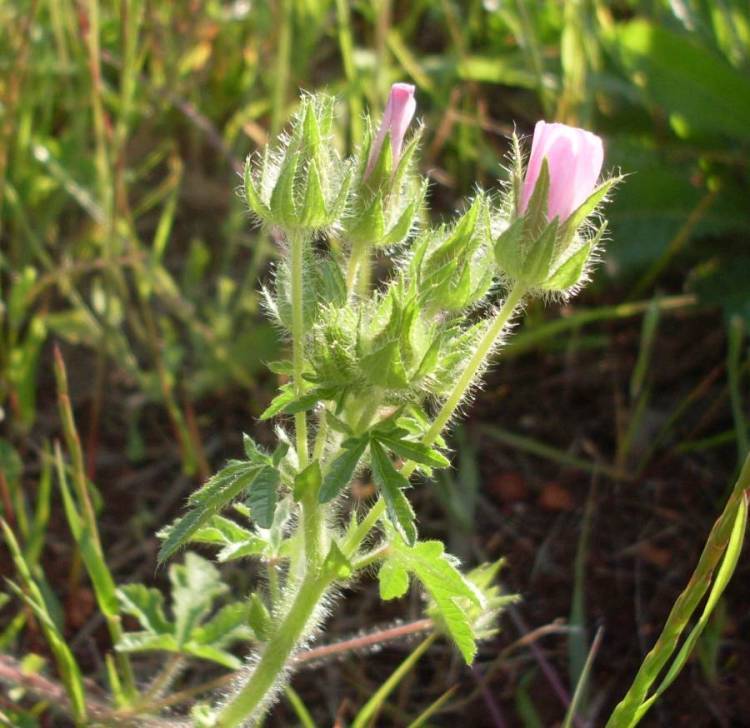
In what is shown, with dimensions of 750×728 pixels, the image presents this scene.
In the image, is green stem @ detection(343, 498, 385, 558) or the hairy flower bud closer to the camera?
the hairy flower bud

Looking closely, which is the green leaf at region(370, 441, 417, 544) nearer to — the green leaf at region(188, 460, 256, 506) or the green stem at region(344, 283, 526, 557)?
the green stem at region(344, 283, 526, 557)

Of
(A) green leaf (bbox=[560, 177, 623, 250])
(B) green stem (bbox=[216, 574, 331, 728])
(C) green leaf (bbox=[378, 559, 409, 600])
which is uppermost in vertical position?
(A) green leaf (bbox=[560, 177, 623, 250])

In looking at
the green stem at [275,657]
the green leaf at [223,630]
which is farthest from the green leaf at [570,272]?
the green leaf at [223,630]

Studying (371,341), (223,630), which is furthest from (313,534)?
(223,630)

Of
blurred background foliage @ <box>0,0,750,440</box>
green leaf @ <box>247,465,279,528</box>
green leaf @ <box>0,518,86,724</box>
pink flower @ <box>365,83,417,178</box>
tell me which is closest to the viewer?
green leaf @ <box>247,465,279,528</box>

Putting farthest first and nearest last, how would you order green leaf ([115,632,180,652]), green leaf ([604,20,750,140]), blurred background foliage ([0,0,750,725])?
1. green leaf ([604,20,750,140])
2. blurred background foliage ([0,0,750,725])
3. green leaf ([115,632,180,652])

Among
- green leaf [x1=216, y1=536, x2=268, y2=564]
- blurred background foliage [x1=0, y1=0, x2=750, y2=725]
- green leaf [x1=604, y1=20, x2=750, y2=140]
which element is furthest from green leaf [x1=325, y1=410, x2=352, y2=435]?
green leaf [x1=604, y1=20, x2=750, y2=140]

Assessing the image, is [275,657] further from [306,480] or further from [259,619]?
[306,480]

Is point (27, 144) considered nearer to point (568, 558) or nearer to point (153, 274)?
point (153, 274)
